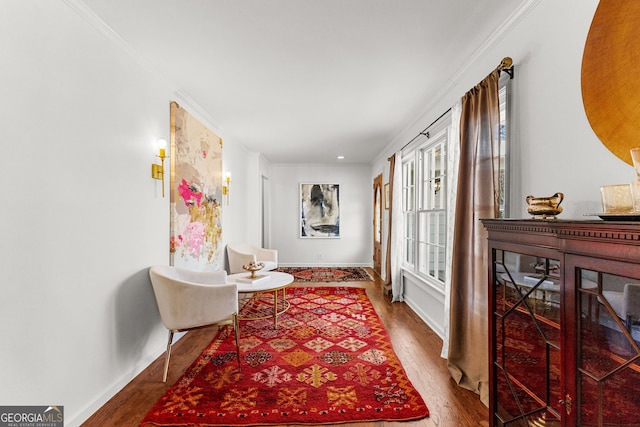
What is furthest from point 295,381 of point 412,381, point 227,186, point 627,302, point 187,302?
point 227,186

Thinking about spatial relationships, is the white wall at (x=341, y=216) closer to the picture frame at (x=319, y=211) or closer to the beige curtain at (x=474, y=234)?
the picture frame at (x=319, y=211)

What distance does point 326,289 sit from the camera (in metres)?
4.97

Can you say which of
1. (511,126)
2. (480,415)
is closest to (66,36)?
(511,126)

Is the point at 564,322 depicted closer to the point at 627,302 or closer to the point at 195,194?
the point at 627,302

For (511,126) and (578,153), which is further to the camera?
(511,126)

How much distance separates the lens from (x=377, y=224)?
6.48m

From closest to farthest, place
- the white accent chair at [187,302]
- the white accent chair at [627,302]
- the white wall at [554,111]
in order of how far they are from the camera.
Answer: the white accent chair at [627,302]
the white wall at [554,111]
the white accent chair at [187,302]

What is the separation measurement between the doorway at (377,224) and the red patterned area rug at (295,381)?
3052 millimetres

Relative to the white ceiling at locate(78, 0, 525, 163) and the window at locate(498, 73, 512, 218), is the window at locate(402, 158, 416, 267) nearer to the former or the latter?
the white ceiling at locate(78, 0, 525, 163)

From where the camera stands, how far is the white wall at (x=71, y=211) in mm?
1399

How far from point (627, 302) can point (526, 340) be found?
541 millimetres

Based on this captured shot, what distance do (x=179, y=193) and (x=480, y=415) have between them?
121 inches

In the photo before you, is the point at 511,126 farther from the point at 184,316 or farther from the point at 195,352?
the point at 195,352

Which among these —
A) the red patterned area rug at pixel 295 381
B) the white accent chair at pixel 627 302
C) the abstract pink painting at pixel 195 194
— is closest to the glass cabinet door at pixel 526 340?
the white accent chair at pixel 627 302
